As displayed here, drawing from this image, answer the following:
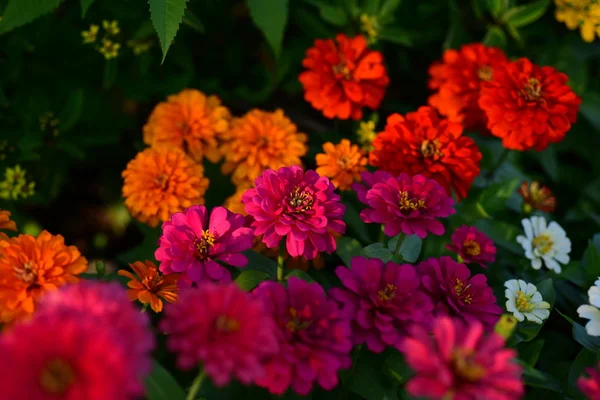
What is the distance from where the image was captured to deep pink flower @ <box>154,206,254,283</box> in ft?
3.21

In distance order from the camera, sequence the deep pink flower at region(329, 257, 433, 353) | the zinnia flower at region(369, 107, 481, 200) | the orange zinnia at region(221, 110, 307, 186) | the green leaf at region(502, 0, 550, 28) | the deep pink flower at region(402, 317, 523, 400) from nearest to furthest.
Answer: the deep pink flower at region(402, 317, 523, 400)
the deep pink flower at region(329, 257, 433, 353)
the zinnia flower at region(369, 107, 481, 200)
the orange zinnia at region(221, 110, 307, 186)
the green leaf at region(502, 0, 550, 28)

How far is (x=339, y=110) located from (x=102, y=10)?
747 mm

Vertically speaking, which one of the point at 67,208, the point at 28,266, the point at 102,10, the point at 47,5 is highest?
the point at 47,5

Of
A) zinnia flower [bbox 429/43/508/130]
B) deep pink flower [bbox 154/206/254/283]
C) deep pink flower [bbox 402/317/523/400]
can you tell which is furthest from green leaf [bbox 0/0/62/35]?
deep pink flower [bbox 402/317/523/400]

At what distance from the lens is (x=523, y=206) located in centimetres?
146

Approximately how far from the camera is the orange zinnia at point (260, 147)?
4.56ft

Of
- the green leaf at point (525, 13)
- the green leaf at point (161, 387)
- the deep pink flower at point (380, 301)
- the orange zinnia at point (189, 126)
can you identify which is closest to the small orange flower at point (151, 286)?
the green leaf at point (161, 387)

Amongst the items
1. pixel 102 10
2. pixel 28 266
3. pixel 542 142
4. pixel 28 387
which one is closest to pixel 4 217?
pixel 28 266

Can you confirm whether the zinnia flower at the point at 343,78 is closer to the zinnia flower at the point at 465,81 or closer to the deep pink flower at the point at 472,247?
the zinnia flower at the point at 465,81

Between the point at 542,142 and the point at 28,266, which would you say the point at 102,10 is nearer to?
the point at 28,266

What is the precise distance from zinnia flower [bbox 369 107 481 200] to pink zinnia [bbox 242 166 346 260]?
0.80ft

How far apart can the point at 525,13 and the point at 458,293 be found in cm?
Result: 106

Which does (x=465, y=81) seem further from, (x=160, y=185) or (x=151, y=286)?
(x=151, y=286)

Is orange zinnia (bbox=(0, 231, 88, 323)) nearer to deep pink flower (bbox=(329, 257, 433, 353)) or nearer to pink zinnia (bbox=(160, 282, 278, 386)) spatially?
pink zinnia (bbox=(160, 282, 278, 386))
